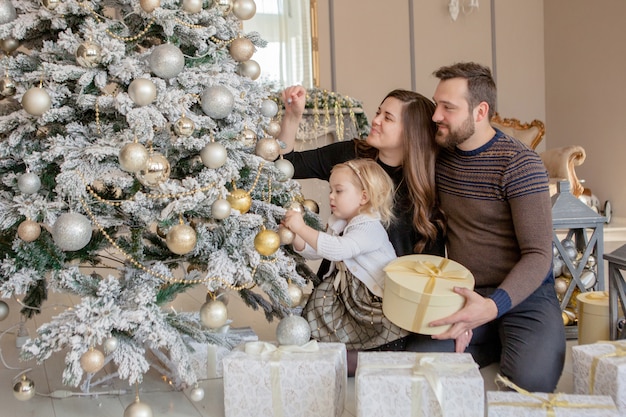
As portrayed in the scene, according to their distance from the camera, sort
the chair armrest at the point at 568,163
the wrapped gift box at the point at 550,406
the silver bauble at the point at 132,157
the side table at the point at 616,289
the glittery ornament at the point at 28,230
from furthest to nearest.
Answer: the chair armrest at the point at 568,163 < the side table at the point at 616,289 < the glittery ornament at the point at 28,230 < the silver bauble at the point at 132,157 < the wrapped gift box at the point at 550,406

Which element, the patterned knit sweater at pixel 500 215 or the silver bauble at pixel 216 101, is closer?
the silver bauble at pixel 216 101

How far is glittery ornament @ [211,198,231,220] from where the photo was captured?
1698mm

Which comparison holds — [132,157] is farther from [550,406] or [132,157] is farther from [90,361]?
[550,406]

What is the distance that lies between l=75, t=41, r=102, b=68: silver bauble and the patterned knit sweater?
120 cm

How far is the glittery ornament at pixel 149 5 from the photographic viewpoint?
167 cm

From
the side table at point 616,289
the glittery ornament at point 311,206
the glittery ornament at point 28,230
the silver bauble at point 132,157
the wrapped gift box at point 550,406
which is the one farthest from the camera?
the glittery ornament at point 311,206

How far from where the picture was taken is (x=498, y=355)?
2254mm

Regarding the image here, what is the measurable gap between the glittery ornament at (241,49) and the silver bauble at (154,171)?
0.45 metres

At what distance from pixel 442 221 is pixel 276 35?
15.3 feet

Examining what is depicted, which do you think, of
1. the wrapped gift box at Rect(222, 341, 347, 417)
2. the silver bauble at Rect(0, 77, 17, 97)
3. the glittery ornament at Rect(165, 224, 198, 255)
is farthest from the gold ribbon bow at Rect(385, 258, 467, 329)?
the silver bauble at Rect(0, 77, 17, 97)

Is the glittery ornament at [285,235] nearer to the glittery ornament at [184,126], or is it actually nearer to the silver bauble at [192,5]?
the glittery ornament at [184,126]

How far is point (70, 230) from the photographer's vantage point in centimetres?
160

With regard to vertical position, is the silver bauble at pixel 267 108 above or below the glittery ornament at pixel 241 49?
below

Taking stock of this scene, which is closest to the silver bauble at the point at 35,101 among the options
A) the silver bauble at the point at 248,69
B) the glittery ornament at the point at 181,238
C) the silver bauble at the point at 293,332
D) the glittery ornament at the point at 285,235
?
the glittery ornament at the point at 181,238
